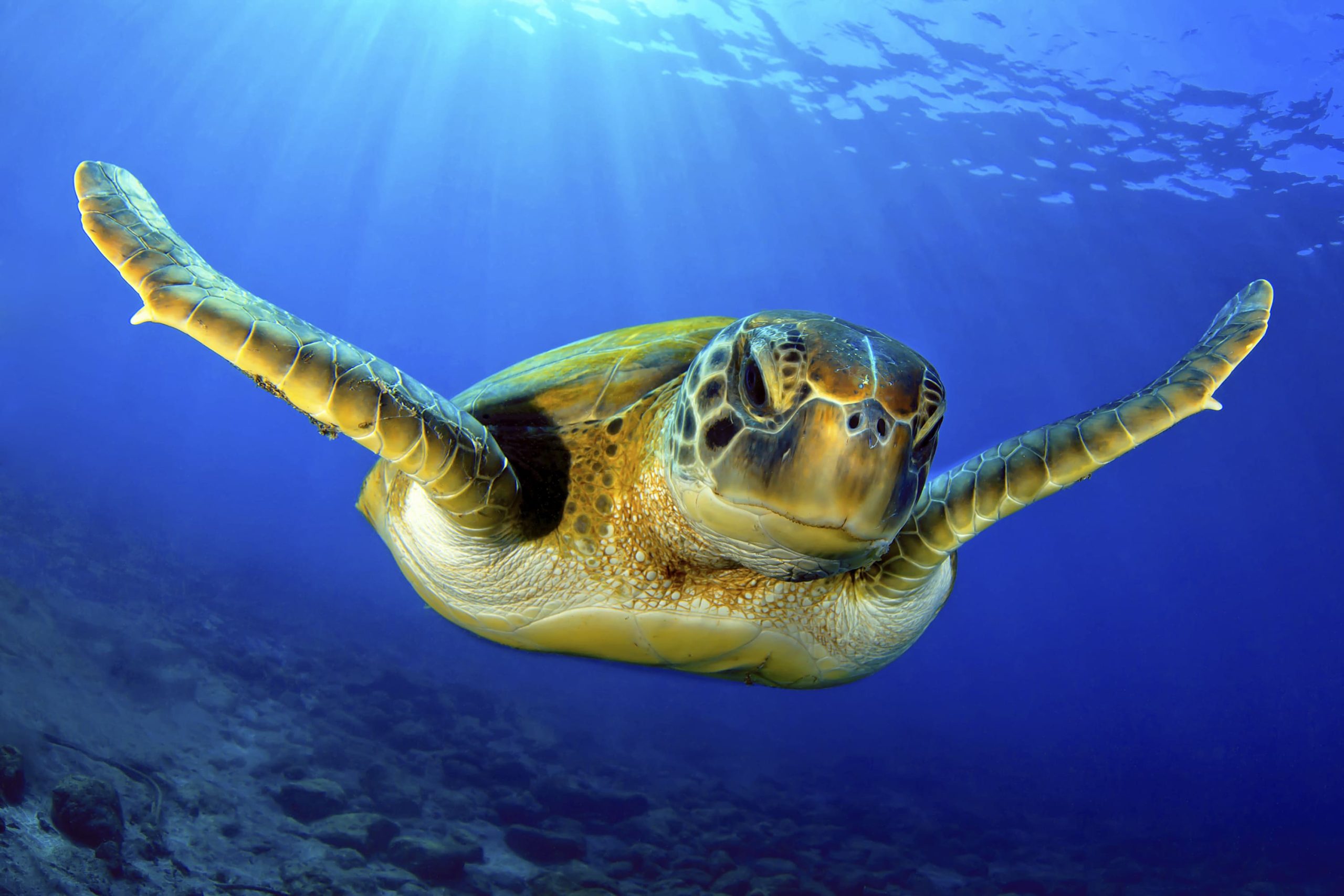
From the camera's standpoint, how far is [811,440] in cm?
141

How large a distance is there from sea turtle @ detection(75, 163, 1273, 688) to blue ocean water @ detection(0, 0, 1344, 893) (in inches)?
82.2

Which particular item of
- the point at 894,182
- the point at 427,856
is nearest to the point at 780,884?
the point at 427,856

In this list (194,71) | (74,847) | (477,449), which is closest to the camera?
(477,449)

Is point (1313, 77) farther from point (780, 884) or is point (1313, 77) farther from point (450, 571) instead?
point (450, 571)

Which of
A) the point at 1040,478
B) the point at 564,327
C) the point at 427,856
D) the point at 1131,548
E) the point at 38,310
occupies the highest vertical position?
the point at 564,327

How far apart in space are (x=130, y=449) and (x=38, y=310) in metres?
13.2

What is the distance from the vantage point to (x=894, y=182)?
2370cm

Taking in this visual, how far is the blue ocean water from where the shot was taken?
51.9ft

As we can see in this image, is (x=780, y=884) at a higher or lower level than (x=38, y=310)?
lower

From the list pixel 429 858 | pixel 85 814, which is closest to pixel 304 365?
pixel 85 814

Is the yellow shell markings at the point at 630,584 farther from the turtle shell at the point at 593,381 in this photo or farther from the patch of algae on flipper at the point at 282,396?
the patch of algae on flipper at the point at 282,396

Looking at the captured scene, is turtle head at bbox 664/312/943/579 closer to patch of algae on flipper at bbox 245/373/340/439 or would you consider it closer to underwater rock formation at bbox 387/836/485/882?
patch of algae on flipper at bbox 245/373/340/439

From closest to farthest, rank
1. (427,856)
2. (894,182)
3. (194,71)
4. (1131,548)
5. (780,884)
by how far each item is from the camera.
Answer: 1. (427,856)
2. (780,884)
3. (894,182)
4. (194,71)
5. (1131,548)

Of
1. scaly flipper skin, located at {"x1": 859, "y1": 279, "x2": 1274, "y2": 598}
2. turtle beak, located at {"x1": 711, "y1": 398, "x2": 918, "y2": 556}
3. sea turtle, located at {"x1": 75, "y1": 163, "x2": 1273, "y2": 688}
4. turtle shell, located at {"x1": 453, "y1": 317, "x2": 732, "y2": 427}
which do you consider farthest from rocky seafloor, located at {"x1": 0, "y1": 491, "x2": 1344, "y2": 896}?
turtle beak, located at {"x1": 711, "y1": 398, "x2": 918, "y2": 556}
